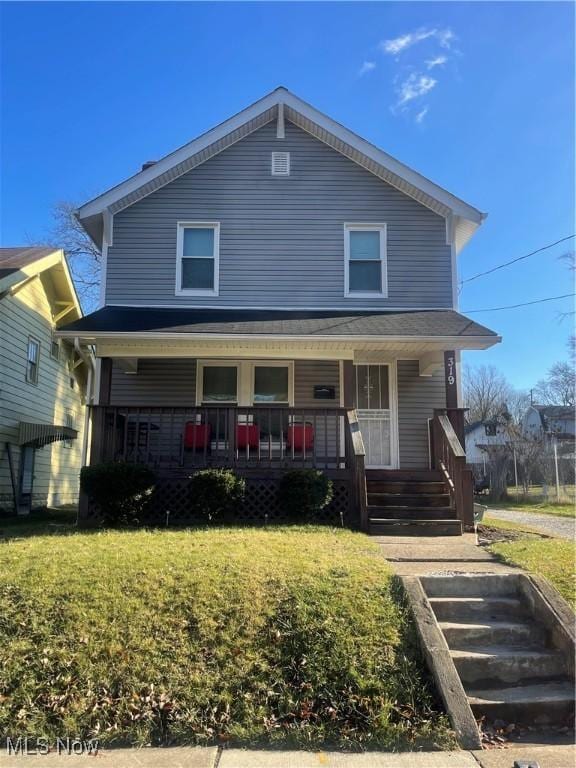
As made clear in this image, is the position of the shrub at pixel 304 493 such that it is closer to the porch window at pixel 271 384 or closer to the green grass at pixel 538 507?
the porch window at pixel 271 384

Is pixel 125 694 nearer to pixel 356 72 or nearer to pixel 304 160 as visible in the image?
pixel 304 160

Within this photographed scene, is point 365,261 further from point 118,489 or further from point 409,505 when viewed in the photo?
point 118,489

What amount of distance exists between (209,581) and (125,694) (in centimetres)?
124

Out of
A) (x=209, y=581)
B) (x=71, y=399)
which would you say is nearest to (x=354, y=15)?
(x=209, y=581)

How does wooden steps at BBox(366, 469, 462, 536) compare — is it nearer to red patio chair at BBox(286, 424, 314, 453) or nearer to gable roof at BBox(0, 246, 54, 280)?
red patio chair at BBox(286, 424, 314, 453)

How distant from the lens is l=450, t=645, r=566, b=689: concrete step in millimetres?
4340

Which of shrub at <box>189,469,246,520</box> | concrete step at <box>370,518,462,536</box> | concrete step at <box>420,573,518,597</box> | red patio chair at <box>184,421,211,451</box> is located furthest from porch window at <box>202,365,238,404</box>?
concrete step at <box>420,573,518,597</box>

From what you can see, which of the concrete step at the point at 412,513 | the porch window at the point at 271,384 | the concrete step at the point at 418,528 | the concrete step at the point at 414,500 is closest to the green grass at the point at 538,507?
the concrete step at the point at 414,500

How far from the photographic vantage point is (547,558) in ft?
20.4

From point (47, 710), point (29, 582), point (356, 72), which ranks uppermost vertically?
point (356, 72)

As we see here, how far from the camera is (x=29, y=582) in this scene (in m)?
4.98

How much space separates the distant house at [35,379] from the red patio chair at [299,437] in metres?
4.36

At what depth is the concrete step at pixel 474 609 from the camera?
16.6ft

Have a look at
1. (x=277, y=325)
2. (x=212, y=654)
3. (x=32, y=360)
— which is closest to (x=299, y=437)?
(x=277, y=325)
